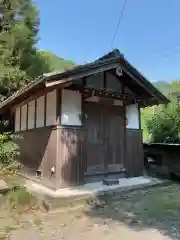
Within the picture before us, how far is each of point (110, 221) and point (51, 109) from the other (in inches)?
147

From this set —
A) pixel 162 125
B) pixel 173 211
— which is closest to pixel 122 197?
pixel 173 211

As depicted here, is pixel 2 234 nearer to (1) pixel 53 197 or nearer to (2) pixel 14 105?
(1) pixel 53 197

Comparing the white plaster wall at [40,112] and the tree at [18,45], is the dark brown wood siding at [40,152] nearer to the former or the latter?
the white plaster wall at [40,112]

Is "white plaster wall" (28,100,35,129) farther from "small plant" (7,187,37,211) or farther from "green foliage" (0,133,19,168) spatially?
"small plant" (7,187,37,211)

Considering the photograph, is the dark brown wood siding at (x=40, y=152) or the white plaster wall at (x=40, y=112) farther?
the white plaster wall at (x=40, y=112)

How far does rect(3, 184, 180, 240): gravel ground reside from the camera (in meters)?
4.18

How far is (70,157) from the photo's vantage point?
6953 mm

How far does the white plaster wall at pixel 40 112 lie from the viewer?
26.3 ft

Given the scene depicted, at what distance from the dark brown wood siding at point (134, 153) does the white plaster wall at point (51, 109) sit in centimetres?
260

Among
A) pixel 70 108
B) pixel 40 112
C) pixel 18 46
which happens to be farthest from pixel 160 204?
pixel 18 46

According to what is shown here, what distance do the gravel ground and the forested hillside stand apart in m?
9.09

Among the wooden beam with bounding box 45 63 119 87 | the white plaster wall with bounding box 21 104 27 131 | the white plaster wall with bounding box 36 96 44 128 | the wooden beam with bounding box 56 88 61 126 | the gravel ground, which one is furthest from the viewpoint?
the white plaster wall with bounding box 21 104 27 131

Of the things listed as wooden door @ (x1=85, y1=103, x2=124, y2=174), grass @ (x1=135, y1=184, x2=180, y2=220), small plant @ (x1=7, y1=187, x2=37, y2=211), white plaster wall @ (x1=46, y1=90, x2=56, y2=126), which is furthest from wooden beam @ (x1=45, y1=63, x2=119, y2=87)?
grass @ (x1=135, y1=184, x2=180, y2=220)

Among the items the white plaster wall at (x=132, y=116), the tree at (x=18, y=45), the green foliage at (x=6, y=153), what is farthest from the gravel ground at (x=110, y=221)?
the tree at (x=18, y=45)
